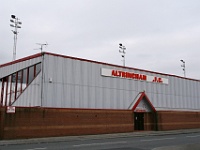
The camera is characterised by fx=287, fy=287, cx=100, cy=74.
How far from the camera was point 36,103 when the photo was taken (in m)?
24.8

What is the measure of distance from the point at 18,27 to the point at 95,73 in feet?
44.9

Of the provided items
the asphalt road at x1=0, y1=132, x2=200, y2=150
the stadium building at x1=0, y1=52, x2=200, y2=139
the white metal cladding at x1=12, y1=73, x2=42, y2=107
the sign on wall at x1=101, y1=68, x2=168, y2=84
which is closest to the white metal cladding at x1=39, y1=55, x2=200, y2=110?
the stadium building at x1=0, y1=52, x2=200, y2=139

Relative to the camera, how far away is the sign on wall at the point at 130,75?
2969cm

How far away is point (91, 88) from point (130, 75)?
578 centimetres

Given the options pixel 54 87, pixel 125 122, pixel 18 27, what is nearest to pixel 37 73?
pixel 54 87

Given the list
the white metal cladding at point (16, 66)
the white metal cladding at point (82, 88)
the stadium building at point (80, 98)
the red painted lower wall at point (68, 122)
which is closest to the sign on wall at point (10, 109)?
the stadium building at point (80, 98)

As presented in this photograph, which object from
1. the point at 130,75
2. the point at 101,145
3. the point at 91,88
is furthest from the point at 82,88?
the point at 101,145

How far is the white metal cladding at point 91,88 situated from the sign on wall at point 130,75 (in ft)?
1.15

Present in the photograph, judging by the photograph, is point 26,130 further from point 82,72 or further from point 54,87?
point 82,72

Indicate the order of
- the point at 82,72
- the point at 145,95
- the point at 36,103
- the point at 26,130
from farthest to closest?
the point at 145,95 → the point at 82,72 → the point at 36,103 → the point at 26,130

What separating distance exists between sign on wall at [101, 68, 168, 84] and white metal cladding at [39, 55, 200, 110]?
35 cm

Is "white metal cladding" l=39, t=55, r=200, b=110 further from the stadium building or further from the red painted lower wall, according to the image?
the red painted lower wall

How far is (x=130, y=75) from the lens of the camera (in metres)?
31.9

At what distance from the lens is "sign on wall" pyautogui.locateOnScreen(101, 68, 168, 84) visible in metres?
29.7
